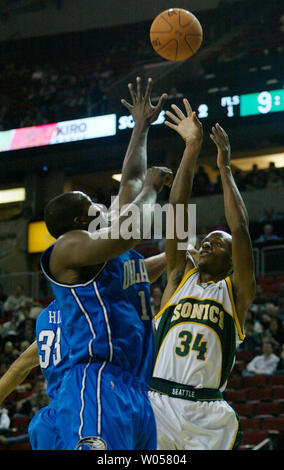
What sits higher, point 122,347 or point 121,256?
point 121,256

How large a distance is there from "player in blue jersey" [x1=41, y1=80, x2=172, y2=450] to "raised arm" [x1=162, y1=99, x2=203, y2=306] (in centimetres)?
80

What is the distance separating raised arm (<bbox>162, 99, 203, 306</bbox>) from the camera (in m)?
4.30

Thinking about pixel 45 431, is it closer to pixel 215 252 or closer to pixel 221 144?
pixel 215 252

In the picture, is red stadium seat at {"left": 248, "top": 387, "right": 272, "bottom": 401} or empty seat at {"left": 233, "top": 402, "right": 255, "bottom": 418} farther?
red stadium seat at {"left": 248, "top": 387, "right": 272, "bottom": 401}

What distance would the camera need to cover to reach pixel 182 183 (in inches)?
169

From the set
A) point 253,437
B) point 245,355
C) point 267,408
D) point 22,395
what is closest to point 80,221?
point 253,437

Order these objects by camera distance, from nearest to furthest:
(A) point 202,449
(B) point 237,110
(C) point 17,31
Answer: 1. (A) point 202,449
2. (B) point 237,110
3. (C) point 17,31

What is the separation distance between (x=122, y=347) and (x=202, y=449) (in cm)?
118

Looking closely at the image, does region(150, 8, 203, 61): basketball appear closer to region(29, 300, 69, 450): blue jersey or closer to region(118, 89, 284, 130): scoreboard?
region(29, 300, 69, 450): blue jersey

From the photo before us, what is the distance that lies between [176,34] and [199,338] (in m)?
2.46

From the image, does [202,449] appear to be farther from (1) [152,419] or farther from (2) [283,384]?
(2) [283,384]

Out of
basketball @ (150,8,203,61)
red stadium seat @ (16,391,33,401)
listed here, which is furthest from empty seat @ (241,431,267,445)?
basketball @ (150,8,203,61)

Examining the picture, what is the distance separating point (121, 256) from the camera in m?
3.46
